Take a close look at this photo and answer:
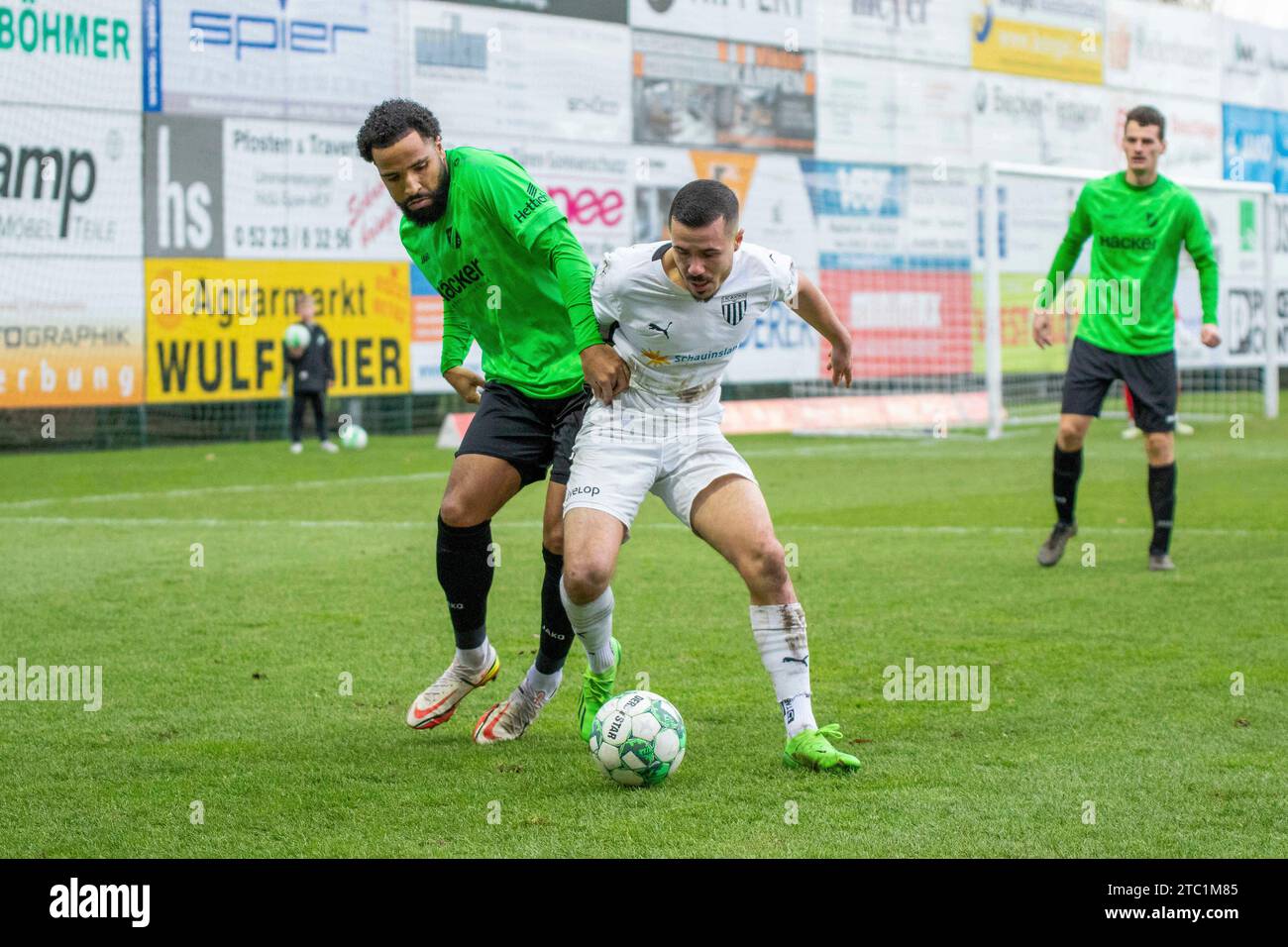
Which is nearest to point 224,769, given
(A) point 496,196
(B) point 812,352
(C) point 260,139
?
(A) point 496,196

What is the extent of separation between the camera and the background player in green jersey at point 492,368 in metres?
5.32

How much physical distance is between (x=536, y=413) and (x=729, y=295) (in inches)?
33.7

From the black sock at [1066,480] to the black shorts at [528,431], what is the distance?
4.43 m

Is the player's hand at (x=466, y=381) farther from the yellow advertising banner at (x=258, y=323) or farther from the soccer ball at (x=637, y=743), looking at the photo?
the yellow advertising banner at (x=258, y=323)

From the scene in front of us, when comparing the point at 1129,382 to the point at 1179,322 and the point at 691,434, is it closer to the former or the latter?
the point at 691,434

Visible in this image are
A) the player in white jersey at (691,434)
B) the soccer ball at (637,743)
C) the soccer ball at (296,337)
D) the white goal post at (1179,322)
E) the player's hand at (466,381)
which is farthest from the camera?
the white goal post at (1179,322)

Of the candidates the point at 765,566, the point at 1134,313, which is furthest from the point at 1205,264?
the point at 765,566

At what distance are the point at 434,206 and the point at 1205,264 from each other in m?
5.28

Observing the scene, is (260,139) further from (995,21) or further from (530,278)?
(530,278)

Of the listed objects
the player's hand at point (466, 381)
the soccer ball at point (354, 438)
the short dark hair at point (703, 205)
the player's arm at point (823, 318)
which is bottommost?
the soccer ball at point (354, 438)

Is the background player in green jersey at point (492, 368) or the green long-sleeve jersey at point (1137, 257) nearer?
the background player in green jersey at point (492, 368)

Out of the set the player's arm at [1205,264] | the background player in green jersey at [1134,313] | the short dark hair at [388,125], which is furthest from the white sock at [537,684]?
the player's arm at [1205,264]

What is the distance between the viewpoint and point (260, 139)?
21.0 metres

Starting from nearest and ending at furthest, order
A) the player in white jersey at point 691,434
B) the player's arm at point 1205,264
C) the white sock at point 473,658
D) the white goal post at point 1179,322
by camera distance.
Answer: the player in white jersey at point 691,434
the white sock at point 473,658
the player's arm at point 1205,264
the white goal post at point 1179,322
